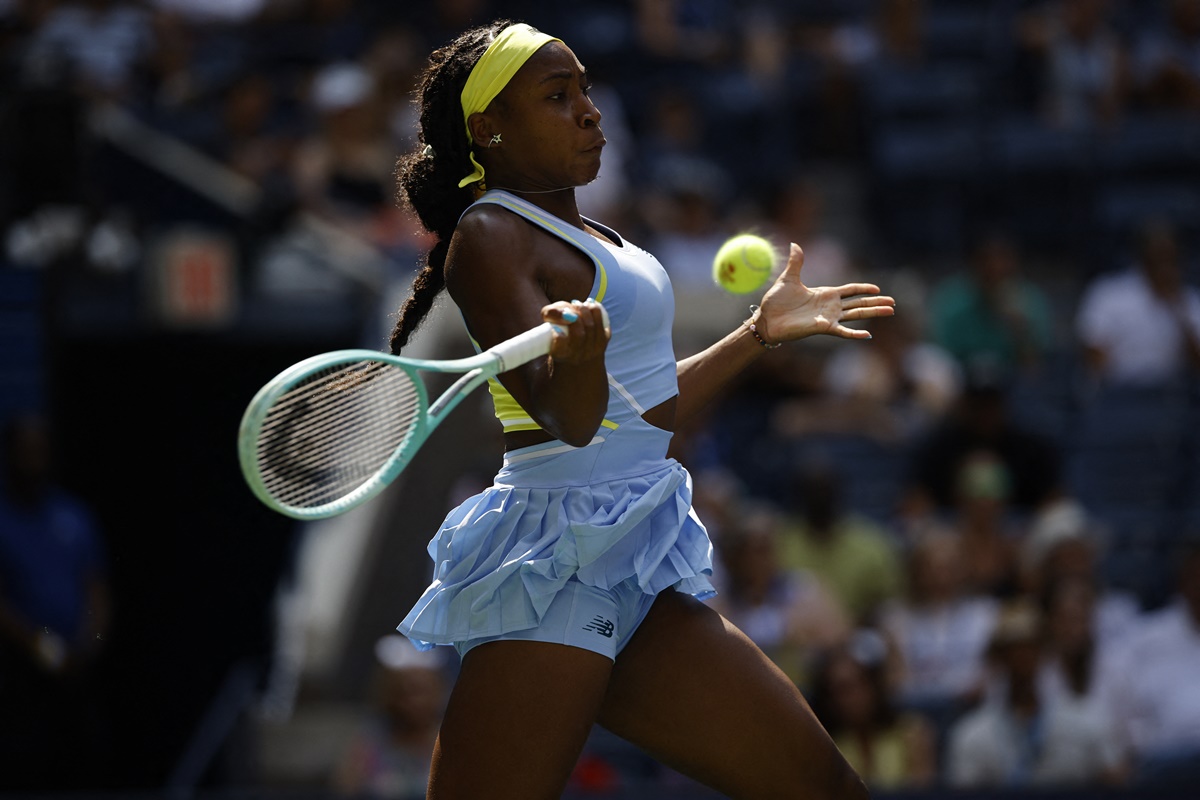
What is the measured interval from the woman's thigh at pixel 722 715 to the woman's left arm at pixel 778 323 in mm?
464

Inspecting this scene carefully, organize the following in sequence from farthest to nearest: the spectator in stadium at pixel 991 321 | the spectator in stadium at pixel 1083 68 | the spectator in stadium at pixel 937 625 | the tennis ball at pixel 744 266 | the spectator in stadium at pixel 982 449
→ the spectator in stadium at pixel 1083 68
the spectator in stadium at pixel 991 321
the spectator in stadium at pixel 982 449
the spectator in stadium at pixel 937 625
the tennis ball at pixel 744 266

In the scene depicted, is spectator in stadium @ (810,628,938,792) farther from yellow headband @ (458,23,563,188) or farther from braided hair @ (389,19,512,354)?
yellow headband @ (458,23,563,188)

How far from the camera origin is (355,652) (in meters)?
7.79

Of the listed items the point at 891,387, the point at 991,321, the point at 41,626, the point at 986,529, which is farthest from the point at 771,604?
the point at 41,626

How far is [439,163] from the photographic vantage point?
322 cm

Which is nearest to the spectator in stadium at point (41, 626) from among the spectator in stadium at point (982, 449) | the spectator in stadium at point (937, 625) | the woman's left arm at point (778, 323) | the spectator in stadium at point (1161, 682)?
the spectator in stadium at point (937, 625)

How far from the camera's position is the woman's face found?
10.1 ft

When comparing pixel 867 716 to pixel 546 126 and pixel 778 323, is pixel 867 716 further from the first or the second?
pixel 546 126

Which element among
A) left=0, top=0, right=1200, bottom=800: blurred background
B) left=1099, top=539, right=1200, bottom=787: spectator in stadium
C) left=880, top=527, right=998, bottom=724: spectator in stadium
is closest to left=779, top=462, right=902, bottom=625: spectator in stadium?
left=0, top=0, right=1200, bottom=800: blurred background

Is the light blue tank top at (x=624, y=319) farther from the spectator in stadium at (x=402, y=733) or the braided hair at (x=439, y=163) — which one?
the spectator in stadium at (x=402, y=733)

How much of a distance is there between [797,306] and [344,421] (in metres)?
0.95

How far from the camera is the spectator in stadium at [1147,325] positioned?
8.21m

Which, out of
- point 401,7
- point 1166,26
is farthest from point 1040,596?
point 401,7

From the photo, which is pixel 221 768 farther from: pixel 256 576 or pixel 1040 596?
pixel 1040 596
